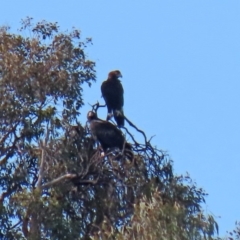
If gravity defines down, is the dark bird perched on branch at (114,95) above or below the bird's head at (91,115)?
above

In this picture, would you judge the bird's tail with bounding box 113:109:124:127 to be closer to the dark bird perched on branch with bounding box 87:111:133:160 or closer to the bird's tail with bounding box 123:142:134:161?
the dark bird perched on branch with bounding box 87:111:133:160

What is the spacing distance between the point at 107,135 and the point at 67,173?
128 centimetres

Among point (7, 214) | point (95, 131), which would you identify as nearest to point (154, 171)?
point (95, 131)

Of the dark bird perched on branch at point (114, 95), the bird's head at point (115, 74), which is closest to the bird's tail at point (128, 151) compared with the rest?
the dark bird perched on branch at point (114, 95)

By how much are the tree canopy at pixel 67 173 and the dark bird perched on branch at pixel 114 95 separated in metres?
0.39

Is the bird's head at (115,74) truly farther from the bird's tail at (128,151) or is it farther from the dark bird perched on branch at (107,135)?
the bird's tail at (128,151)

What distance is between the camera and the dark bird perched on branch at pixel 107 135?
1831 centimetres

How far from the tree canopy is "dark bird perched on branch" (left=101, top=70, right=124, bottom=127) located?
395 millimetres

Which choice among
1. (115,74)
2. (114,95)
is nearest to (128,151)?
(114,95)

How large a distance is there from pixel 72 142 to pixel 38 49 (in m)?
2.15

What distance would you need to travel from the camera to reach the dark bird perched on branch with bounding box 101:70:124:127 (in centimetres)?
1932

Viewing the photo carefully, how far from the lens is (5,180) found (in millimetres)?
20375

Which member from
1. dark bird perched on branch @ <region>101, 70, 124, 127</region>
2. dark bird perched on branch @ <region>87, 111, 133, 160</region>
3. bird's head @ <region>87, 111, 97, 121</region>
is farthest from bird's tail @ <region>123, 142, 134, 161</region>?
bird's head @ <region>87, 111, 97, 121</region>

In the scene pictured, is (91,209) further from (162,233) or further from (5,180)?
(162,233)
